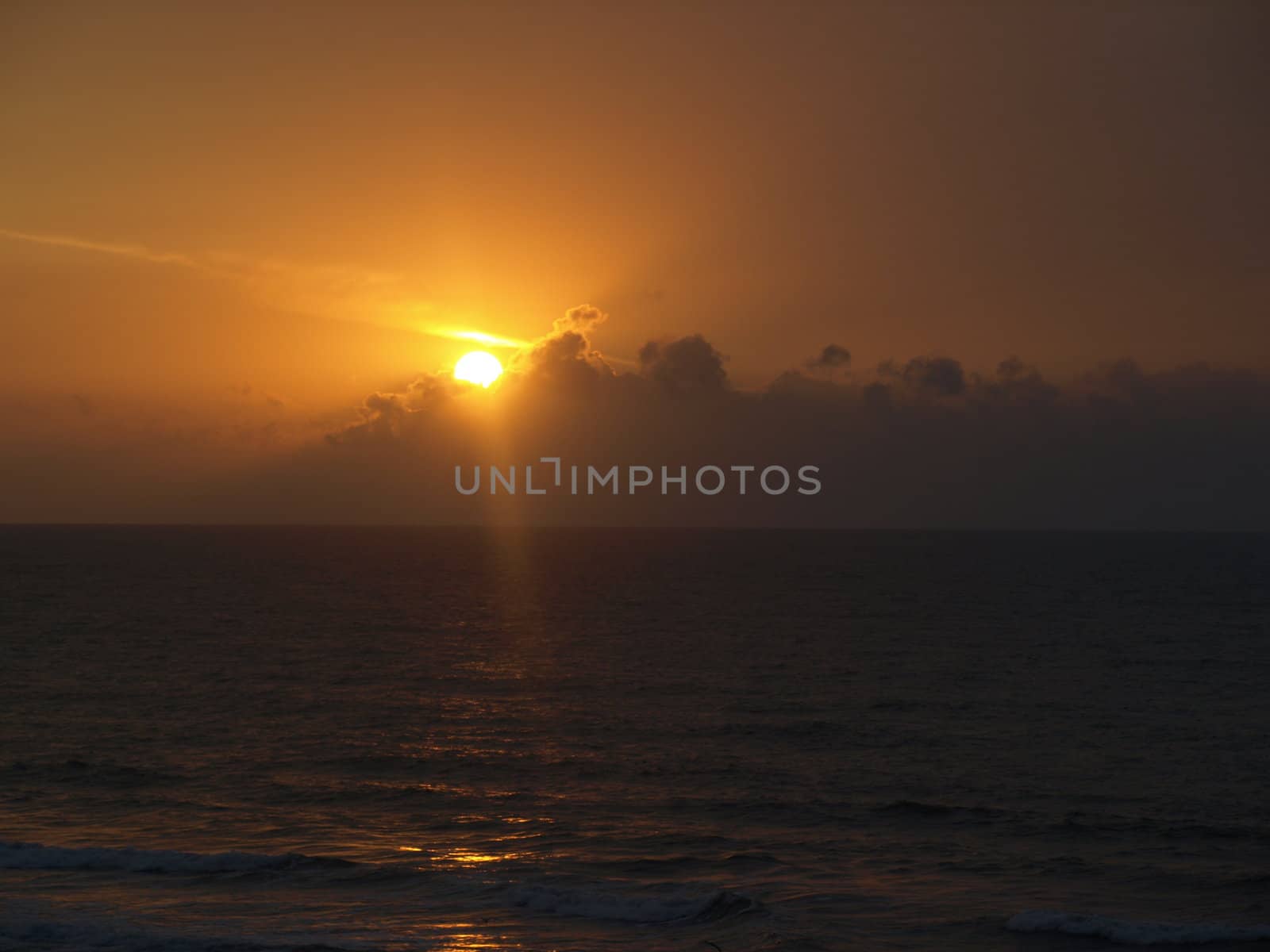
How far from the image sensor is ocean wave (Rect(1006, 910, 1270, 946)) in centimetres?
2067

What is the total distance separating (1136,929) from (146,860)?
2069 cm

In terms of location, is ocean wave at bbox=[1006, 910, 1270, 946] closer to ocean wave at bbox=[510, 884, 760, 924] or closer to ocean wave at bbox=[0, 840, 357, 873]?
ocean wave at bbox=[510, 884, 760, 924]

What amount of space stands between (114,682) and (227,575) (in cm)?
8144

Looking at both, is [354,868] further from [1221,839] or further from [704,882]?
[1221,839]

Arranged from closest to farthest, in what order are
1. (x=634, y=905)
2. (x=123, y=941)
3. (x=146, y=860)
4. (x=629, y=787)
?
(x=123, y=941) → (x=634, y=905) → (x=146, y=860) → (x=629, y=787)

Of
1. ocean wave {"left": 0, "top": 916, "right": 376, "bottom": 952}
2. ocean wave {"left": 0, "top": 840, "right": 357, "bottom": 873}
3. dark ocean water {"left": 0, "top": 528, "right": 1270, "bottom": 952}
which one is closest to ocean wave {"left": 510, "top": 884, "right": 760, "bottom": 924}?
dark ocean water {"left": 0, "top": 528, "right": 1270, "bottom": 952}

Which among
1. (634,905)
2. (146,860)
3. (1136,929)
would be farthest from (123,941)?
(1136,929)

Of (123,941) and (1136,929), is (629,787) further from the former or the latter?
(123,941)

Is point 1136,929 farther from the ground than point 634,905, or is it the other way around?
point 634,905

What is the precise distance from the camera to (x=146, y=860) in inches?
970

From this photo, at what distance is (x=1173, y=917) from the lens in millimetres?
21984

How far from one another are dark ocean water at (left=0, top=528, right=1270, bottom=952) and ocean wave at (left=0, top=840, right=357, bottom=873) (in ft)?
0.26

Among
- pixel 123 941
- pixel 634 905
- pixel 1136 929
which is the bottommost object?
pixel 1136 929

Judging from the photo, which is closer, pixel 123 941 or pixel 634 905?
pixel 123 941
